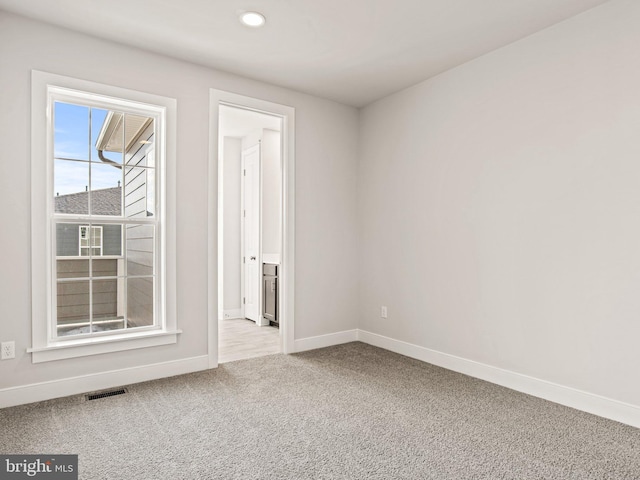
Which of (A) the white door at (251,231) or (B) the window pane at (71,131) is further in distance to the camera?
(A) the white door at (251,231)

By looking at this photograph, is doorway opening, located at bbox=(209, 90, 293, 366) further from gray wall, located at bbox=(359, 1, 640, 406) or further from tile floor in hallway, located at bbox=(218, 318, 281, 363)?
gray wall, located at bbox=(359, 1, 640, 406)

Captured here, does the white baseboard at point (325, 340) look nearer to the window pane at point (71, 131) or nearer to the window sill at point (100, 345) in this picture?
the window sill at point (100, 345)

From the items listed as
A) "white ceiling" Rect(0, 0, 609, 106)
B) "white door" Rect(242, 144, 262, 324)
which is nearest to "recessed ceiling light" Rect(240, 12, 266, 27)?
"white ceiling" Rect(0, 0, 609, 106)

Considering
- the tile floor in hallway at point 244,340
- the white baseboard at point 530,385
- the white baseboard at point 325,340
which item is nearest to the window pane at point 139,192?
the tile floor in hallway at point 244,340

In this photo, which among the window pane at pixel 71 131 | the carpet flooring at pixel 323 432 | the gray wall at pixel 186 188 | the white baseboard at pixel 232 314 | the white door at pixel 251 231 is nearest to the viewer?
the carpet flooring at pixel 323 432

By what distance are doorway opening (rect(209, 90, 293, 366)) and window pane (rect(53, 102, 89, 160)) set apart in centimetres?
101

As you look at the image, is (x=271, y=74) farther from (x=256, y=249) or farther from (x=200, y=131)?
(x=256, y=249)

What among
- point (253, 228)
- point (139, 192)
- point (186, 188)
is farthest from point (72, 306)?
point (253, 228)

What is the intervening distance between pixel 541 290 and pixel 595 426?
928 millimetres

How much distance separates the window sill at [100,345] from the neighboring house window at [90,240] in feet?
2.20

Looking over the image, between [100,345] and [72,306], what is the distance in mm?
366

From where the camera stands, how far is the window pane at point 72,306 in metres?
2.99

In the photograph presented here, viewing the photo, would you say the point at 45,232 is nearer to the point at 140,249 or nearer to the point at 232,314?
the point at 140,249

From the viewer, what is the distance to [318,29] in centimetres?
296
